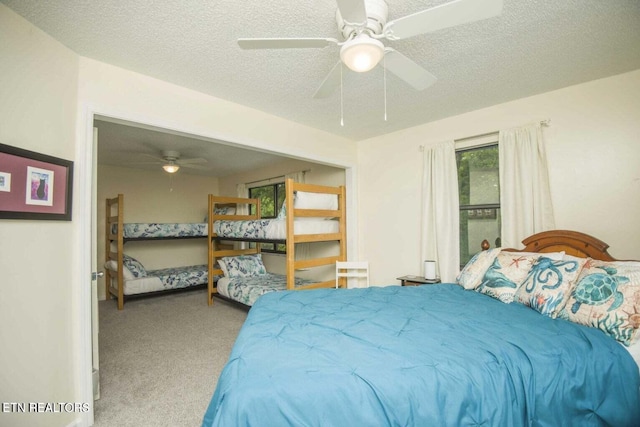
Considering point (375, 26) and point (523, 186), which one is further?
point (523, 186)

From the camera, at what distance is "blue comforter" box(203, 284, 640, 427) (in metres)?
0.98

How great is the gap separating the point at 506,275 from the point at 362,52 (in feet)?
6.22

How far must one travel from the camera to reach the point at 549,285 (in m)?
1.77

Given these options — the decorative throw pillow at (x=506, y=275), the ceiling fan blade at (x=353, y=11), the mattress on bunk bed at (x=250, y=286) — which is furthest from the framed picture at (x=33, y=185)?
the decorative throw pillow at (x=506, y=275)

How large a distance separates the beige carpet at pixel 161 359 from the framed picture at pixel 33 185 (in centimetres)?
139

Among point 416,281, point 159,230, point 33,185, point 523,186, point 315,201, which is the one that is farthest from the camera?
point 159,230

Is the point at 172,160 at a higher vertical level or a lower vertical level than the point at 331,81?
higher

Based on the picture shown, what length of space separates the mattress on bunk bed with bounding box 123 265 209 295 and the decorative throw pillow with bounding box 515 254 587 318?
5127 mm

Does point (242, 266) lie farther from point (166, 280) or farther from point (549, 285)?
point (549, 285)

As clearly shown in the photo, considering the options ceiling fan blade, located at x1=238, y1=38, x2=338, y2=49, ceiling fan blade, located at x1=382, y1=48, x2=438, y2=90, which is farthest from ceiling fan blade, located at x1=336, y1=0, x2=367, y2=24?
ceiling fan blade, located at x1=382, y1=48, x2=438, y2=90

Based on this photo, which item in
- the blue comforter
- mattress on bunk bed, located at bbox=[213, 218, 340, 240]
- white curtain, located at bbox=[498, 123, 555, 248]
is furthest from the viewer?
mattress on bunk bed, located at bbox=[213, 218, 340, 240]

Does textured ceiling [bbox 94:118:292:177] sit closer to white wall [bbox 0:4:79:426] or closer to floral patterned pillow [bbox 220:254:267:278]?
white wall [bbox 0:4:79:426]

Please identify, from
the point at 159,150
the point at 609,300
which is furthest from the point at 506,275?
the point at 159,150

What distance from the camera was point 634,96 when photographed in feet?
7.05
